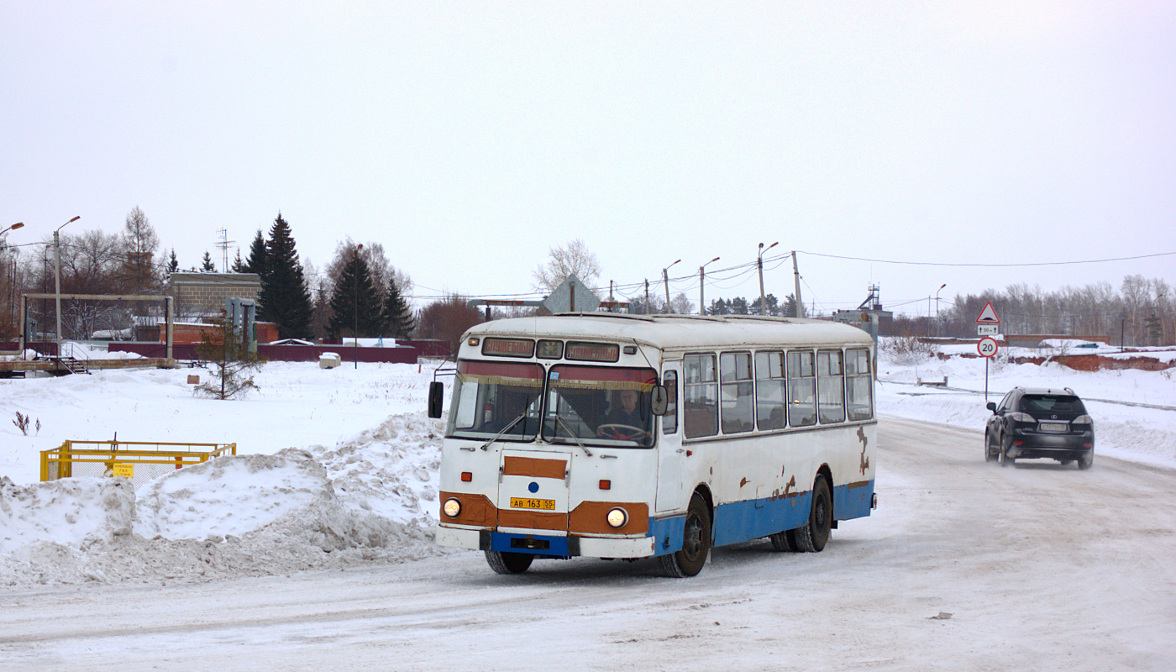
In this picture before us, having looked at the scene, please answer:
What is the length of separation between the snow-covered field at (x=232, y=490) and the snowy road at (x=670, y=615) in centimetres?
74

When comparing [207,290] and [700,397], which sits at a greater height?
[207,290]

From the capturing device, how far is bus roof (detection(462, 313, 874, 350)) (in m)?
11.3

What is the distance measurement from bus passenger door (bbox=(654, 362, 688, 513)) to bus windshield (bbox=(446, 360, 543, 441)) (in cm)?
119

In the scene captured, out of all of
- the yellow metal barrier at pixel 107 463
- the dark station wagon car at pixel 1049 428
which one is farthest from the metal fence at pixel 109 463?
the dark station wagon car at pixel 1049 428

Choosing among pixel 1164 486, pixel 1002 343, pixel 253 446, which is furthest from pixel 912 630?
pixel 1002 343

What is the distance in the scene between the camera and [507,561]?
11.7 meters

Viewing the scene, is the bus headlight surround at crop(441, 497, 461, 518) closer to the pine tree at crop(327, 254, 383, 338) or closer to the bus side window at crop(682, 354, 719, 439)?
the bus side window at crop(682, 354, 719, 439)

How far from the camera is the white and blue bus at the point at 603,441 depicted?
35.3 ft

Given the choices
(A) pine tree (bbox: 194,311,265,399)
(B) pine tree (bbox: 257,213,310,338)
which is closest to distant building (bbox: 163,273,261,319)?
(B) pine tree (bbox: 257,213,310,338)

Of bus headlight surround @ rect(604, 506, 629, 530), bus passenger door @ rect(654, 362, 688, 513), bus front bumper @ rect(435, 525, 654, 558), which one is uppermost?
bus passenger door @ rect(654, 362, 688, 513)

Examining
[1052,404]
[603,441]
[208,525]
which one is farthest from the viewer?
[1052,404]

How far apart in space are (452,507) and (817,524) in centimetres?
516

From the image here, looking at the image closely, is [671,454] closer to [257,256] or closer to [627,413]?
[627,413]

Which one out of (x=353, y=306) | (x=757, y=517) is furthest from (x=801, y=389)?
(x=353, y=306)
